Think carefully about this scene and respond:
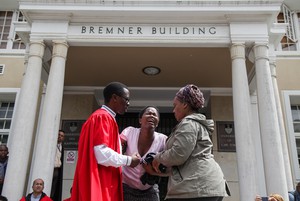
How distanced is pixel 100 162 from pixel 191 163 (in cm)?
83

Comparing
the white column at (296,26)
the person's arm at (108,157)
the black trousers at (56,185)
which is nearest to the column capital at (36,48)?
the black trousers at (56,185)

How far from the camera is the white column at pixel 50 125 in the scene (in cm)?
699

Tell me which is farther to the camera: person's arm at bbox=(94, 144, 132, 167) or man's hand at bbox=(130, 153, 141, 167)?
man's hand at bbox=(130, 153, 141, 167)

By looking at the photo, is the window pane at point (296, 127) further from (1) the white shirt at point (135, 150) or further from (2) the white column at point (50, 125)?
(1) the white shirt at point (135, 150)

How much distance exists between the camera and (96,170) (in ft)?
10.6

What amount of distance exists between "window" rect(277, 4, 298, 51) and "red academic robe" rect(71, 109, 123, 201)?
9896mm

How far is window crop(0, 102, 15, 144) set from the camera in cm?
1152

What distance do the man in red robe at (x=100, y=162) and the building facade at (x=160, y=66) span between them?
3.94 metres

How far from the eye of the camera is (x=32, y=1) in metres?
7.97

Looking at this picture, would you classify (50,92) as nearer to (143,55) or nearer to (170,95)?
(143,55)

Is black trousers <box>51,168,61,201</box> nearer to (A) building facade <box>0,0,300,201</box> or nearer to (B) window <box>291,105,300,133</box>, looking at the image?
(A) building facade <box>0,0,300,201</box>

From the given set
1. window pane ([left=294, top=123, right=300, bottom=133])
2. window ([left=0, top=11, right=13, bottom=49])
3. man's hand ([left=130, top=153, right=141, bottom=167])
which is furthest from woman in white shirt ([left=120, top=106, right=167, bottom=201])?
window ([left=0, top=11, right=13, bottom=49])

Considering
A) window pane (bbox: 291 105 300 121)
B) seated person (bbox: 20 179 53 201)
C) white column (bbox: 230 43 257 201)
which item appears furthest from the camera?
window pane (bbox: 291 105 300 121)

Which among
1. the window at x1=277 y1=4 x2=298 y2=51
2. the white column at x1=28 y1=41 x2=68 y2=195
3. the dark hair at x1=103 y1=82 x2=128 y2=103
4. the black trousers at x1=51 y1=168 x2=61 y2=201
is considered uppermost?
the window at x1=277 y1=4 x2=298 y2=51
